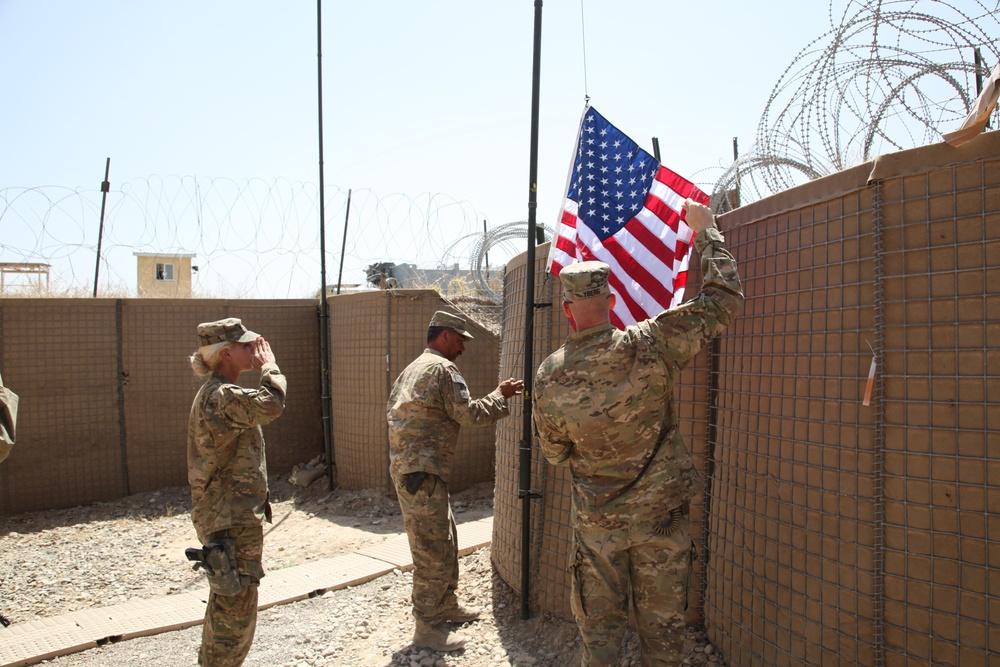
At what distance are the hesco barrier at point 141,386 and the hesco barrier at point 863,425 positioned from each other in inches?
185

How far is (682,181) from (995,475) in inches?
72.4

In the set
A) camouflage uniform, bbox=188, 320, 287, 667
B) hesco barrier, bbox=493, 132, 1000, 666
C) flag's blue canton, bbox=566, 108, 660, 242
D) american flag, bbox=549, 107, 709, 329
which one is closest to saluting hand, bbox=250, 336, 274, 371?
camouflage uniform, bbox=188, 320, 287, 667

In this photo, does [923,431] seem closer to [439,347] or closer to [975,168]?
[975,168]

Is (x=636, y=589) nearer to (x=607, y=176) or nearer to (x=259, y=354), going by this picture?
(x=607, y=176)

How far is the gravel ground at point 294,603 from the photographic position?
13.5ft

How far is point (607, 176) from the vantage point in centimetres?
374

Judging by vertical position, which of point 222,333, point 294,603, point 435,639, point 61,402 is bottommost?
point 294,603

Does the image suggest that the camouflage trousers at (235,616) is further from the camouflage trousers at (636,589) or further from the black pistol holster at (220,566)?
the camouflage trousers at (636,589)

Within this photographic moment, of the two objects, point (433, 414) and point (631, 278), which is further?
point (433, 414)

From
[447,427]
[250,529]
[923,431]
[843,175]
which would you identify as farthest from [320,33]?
[923,431]

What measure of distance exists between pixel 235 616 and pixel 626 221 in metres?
2.73

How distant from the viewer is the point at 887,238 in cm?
248

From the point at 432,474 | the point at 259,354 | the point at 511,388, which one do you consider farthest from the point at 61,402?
the point at 511,388

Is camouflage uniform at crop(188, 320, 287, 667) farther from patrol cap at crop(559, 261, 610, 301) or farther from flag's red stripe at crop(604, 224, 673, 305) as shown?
flag's red stripe at crop(604, 224, 673, 305)
